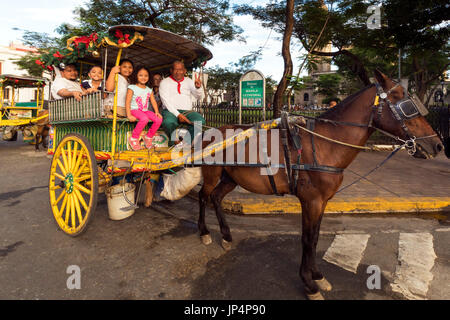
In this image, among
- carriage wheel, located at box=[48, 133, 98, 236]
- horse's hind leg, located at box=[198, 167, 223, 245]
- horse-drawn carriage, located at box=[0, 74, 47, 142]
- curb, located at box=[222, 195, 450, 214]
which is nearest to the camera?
carriage wheel, located at box=[48, 133, 98, 236]

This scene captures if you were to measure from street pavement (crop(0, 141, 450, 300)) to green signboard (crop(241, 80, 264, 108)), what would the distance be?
3533mm

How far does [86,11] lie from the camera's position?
1376 centimetres

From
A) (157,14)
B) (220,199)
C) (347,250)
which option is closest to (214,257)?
(220,199)

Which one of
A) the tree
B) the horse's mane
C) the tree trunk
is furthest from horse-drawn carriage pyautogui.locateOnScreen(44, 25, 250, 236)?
the tree

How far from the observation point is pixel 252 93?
7449 mm

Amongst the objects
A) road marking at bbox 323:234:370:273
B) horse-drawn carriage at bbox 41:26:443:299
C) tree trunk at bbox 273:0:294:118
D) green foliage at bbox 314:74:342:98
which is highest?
green foliage at bbox 314:74:342:98

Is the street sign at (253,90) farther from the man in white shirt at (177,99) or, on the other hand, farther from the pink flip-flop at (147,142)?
the pink flip-flop at (147,142)

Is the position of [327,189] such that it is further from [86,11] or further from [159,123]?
[86,11]

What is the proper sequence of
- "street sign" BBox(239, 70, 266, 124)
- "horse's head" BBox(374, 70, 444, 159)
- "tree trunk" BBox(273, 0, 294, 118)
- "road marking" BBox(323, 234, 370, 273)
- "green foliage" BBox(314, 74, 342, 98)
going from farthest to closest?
"green foliage" BBox(314, 74, 342, 98) → "tree trunk" BBox(273, 0, 294, 118) → "street sign" BBox(239, 70, 266, 124) → "road marking" BBox(323, 234, 370, 273) → "horse's head" BBox(374, 70, 444, 159)

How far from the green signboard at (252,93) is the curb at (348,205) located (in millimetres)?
3056

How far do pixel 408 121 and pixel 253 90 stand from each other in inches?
203

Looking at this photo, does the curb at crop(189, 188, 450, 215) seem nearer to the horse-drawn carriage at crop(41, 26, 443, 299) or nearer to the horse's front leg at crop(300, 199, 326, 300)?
the horse-drawn carriage at crop(41, 26, 443, 299)

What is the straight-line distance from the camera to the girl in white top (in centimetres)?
401

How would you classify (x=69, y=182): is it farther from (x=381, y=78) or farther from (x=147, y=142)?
(x=381, y=78)
